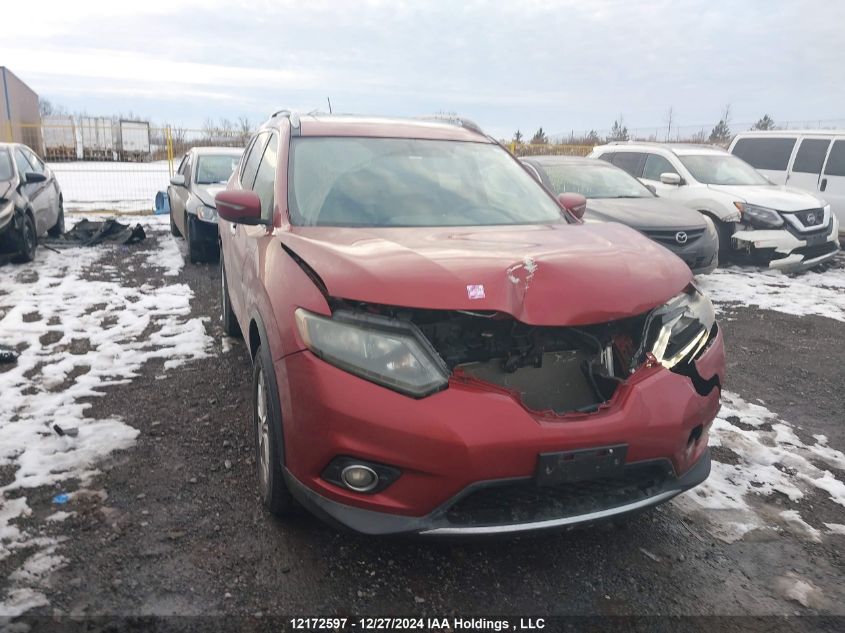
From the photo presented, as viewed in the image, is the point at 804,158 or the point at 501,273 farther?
the point at 804,158

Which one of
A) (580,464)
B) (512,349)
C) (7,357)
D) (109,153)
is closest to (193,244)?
(7,357)

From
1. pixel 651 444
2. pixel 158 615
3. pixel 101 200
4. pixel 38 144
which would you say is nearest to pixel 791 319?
pixel 651 444

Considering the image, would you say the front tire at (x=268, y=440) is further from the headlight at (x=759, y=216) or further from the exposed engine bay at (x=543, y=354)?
the headlight at (x=759, y=216)

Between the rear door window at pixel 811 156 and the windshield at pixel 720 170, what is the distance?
69.6 inches

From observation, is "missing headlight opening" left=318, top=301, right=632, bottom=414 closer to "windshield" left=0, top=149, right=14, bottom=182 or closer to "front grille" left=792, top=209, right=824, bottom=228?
"front grille" left=792, top=209, right=824, bottom=228

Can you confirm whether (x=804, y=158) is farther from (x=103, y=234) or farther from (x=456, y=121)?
(x=103, y=234)

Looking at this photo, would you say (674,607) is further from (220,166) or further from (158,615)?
(220,166)

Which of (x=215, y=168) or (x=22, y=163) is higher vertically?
(x=215, y=168)

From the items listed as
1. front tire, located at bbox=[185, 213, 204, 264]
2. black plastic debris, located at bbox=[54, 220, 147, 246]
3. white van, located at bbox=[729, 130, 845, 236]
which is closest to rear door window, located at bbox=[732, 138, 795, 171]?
white van, located at bbox=[729, 130, 845, 236]

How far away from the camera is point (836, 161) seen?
10.5 metres

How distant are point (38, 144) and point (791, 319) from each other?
A: 26923 mm

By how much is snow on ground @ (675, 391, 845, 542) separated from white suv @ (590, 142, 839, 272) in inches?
214

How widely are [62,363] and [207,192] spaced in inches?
173

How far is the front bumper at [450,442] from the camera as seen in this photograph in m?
2.09
